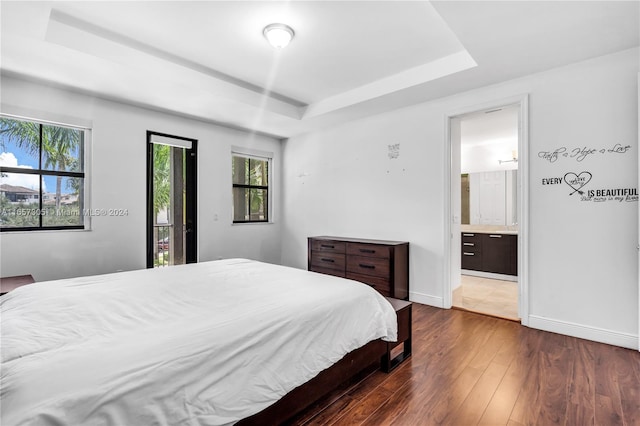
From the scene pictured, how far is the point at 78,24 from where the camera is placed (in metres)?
2.65

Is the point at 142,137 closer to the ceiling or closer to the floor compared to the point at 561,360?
closer to the ceiling

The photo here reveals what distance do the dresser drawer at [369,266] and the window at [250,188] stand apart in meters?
2.13

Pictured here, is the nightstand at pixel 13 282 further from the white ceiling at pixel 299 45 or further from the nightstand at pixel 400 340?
the nightstand at pixel 400 340

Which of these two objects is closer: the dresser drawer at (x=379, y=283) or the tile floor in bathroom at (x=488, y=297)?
the tile floor in bathroom at (x=488, y=297)

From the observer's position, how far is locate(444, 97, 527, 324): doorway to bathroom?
12.1 ft

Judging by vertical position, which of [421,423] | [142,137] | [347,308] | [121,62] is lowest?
[421,423]

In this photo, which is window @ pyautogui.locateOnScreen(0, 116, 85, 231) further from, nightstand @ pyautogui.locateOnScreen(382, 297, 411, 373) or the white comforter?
nightstand @ pyautogui.locateOnScreen(382, 297, 411, 373)

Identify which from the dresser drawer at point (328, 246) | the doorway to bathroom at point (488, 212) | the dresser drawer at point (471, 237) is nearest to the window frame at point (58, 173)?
the dresser drawer at point (328, 246)

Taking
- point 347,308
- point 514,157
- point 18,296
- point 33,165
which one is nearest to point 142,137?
point 33,165

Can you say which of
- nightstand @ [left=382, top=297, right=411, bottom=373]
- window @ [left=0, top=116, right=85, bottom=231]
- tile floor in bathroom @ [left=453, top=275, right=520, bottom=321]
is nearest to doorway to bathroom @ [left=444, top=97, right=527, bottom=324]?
tile floor in bathroom @ [left=453, top=275, right=520, bottom=321]

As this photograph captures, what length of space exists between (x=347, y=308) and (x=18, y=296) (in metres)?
2.01

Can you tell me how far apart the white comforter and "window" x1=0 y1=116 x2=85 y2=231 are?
1689 millimetres

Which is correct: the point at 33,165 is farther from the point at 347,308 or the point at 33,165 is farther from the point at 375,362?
the point at 375,362

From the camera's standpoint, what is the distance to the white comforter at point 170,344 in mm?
1070
